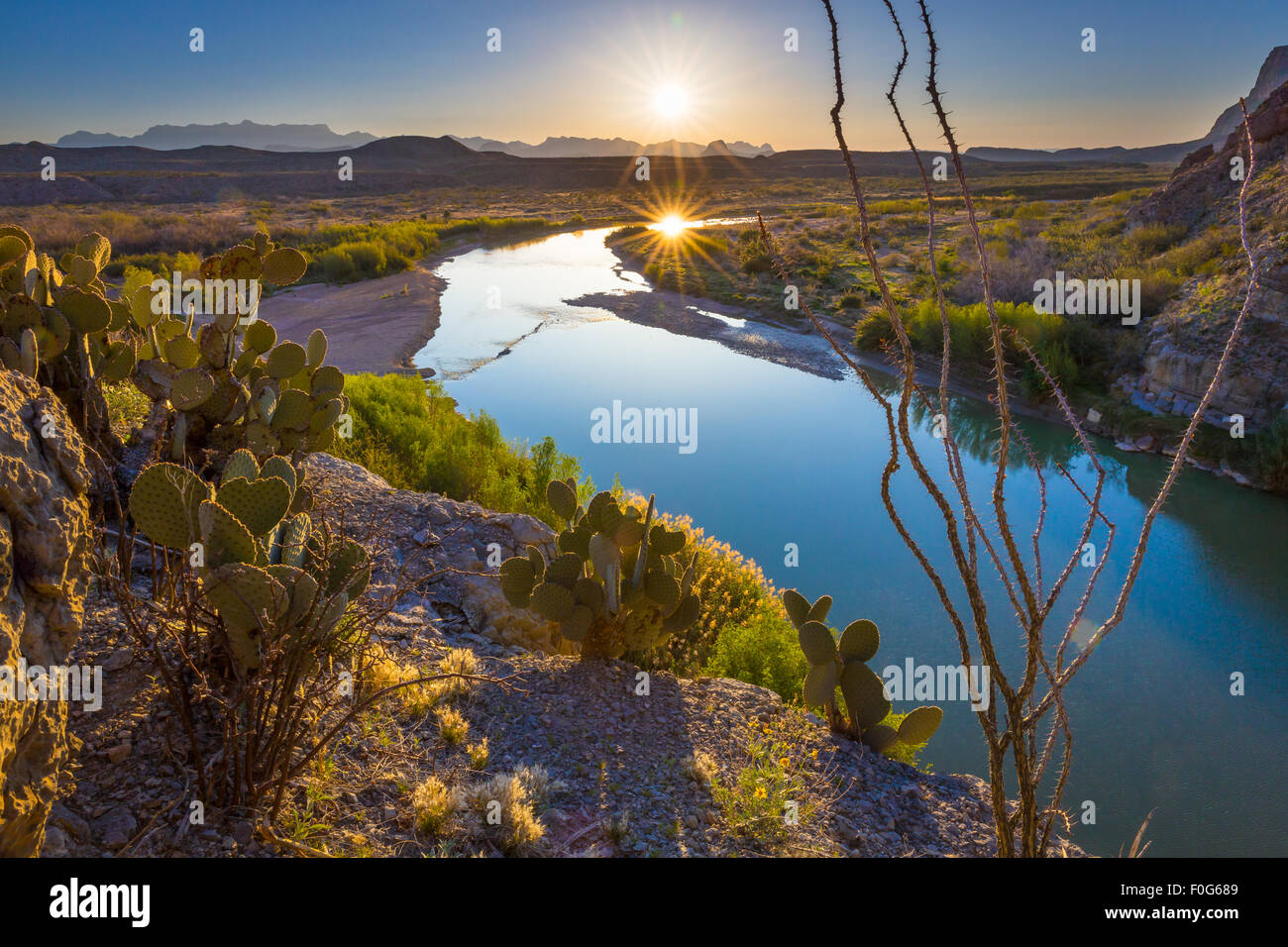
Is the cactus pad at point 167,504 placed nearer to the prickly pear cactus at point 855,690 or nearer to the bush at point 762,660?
the prickly pear cactus at point 855,690

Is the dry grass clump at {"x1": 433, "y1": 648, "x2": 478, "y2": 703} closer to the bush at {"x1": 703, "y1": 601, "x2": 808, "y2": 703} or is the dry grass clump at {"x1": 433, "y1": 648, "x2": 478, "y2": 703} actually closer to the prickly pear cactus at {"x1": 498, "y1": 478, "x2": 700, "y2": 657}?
the prickly pear cactus at {"x1": 498, "y1": 478, "x2": 700, "y2": 657}

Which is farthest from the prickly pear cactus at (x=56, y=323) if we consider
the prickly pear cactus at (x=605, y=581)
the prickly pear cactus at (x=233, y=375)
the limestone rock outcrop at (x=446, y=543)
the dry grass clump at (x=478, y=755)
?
the dry grass clump at (x=478, y=755)

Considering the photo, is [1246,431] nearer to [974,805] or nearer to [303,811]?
[974,805]

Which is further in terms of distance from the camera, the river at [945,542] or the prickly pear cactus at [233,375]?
the river at [945,542]

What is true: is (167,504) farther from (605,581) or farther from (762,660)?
(762,660)

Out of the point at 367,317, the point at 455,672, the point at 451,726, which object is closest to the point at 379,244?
the point at 367,317

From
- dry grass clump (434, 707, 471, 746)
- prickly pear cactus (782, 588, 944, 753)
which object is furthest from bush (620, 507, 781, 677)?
dry grass clump (434, 707, 471, 746)
